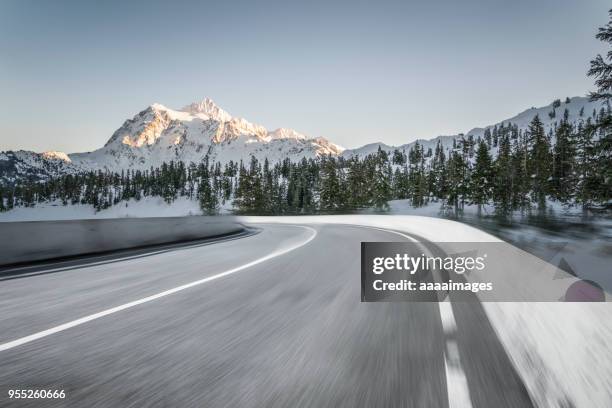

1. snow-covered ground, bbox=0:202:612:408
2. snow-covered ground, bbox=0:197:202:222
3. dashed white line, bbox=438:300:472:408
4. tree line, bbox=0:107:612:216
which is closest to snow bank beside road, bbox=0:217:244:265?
dashed white line, bbox=438:300:472:408

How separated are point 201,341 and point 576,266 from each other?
370cm

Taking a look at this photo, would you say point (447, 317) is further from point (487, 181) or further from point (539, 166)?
point (539, 166)

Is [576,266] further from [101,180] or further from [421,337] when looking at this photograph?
[101,180]

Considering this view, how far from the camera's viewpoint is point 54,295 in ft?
15.0

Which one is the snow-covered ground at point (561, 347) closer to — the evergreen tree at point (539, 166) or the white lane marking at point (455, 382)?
the white lane marking at point (455, 382)

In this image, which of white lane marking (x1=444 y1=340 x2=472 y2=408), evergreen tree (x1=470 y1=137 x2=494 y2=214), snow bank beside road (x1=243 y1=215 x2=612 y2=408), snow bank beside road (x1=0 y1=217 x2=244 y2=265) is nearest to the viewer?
snow bank beside road (x1=243 y1=215 x2=612 y2=408)

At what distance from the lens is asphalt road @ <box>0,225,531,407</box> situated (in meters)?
2.11

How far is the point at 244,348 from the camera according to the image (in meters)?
2.81

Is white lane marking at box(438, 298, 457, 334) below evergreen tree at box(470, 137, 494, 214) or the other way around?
below

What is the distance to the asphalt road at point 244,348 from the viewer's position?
2.11 metres

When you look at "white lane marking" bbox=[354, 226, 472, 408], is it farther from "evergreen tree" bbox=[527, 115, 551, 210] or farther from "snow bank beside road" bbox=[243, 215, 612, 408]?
"evergreen tree" bbox=[527, 115, 551, 210]

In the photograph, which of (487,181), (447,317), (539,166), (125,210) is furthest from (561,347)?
(125,210)

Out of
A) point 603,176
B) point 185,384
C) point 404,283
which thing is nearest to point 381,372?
point 185,384

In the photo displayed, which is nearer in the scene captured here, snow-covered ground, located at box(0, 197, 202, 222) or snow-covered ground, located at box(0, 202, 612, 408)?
snow-covered ground, located at box(0, 202, 612, 408)
